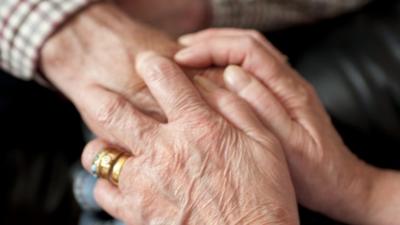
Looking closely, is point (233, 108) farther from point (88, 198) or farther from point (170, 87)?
point (88, 198)

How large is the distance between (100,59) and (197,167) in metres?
0.27

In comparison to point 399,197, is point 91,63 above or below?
above

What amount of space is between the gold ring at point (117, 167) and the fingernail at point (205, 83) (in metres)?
0.16

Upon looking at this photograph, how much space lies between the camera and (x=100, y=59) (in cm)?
86

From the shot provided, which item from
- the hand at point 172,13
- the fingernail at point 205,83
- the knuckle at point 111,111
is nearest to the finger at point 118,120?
Result: the knuckle at point 111,111

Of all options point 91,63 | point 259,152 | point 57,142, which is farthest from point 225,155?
point 57,142

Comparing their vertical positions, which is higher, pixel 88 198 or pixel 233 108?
pixel 233 108

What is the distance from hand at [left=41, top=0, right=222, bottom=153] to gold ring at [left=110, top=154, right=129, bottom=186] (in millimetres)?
Answer: 32

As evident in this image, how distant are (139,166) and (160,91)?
0.12m

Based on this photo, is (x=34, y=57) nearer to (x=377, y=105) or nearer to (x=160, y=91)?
(x=160, y=91)

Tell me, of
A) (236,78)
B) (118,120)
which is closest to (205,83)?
(236,78)

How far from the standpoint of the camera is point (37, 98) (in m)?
1.13

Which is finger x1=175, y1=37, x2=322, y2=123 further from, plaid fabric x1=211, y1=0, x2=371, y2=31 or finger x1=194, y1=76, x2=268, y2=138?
plaid fabric x1=211, y1=0, x2=371, y2=31

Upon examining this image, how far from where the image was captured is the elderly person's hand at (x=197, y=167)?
699mm
